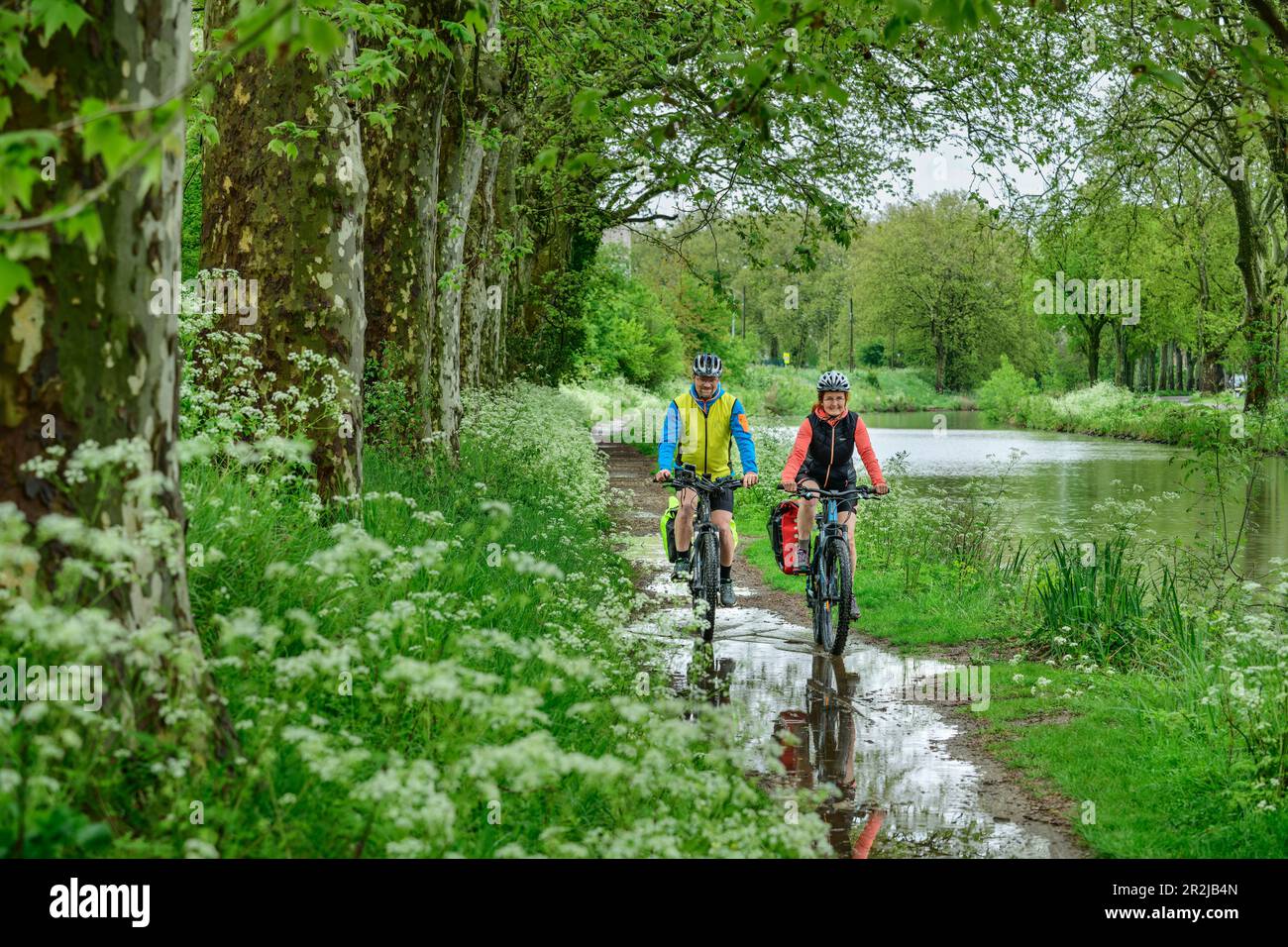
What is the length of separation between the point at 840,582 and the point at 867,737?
88.6 inches

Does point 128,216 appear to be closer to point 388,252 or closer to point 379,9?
point 379,9

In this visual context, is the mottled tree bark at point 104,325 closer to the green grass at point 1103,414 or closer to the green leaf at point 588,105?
the green leaf at point 588,105

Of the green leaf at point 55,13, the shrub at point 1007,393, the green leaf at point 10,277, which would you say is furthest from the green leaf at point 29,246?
the shrub at point 1007,393

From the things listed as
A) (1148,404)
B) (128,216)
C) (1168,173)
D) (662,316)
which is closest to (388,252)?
(128,216)

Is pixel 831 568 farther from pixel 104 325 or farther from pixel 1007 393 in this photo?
pixel 1007 393

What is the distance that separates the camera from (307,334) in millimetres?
7844

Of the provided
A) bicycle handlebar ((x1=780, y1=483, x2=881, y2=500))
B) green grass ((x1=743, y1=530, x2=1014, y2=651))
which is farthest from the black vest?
green grass ((x1=743, y1=530, x2=1014, y2=651))

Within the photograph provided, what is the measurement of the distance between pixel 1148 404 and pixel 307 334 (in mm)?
39469

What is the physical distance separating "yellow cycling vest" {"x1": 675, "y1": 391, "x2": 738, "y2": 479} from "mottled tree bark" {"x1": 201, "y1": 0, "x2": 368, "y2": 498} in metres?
2.80

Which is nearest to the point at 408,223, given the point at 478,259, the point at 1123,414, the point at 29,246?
the point at 478,259

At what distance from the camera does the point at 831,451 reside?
953cm

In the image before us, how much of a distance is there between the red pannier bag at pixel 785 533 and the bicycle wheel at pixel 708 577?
3.16 ft

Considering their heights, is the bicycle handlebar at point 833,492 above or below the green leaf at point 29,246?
below

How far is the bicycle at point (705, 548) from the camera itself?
368 inches
